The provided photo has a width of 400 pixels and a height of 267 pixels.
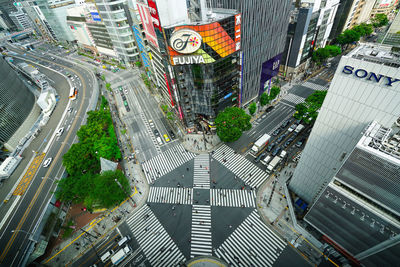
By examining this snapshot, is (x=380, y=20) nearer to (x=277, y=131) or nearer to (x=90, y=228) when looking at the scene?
(x=277, y=131)

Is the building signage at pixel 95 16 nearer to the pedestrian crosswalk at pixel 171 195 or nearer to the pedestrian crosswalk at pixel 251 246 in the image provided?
the pedestrian crosswalk at pixel 171 195

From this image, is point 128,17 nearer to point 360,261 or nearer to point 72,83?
point 72,83

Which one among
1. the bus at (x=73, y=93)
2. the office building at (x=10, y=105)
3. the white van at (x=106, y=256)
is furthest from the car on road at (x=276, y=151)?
the office building at (x=10, y=105)

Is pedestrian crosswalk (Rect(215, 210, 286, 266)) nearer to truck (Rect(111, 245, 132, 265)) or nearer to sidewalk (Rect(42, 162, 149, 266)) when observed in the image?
truck (Rect(111, 245, 132, 265))

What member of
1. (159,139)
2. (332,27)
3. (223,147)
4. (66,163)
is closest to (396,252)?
(223,147)

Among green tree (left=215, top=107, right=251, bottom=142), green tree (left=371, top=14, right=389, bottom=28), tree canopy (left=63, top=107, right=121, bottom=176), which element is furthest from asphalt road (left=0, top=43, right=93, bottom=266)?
green tree (left=371, top=14, right=389, bottom=28)

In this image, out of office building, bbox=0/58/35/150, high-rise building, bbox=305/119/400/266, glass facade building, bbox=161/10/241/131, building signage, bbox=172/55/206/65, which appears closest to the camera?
high-rise building, bbox=305/119/400/266
